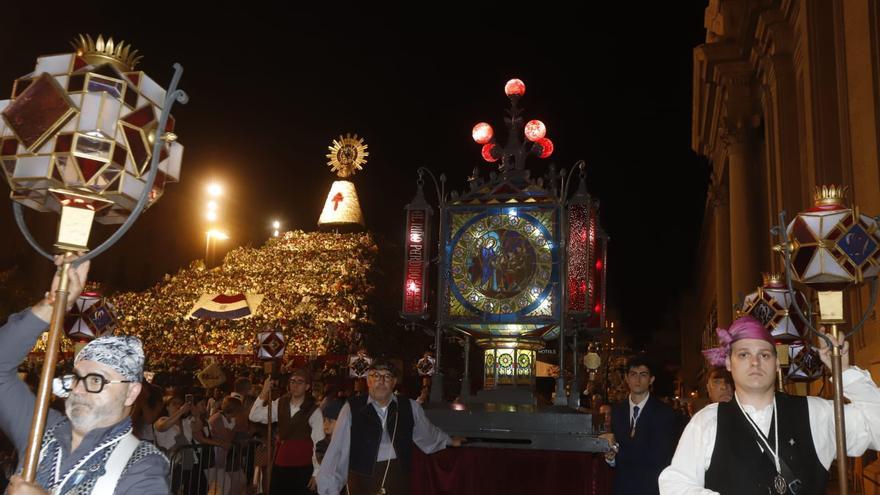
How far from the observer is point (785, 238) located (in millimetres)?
5074

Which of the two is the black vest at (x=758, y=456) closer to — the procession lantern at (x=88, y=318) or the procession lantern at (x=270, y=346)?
the procession lantern at (x=88, y=318)

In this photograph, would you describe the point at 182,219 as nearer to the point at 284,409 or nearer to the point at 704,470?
the point at 284,409

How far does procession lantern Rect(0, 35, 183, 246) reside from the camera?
330 cm

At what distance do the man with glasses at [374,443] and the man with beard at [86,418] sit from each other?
13.5 feet

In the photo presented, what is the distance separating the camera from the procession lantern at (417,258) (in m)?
11.8

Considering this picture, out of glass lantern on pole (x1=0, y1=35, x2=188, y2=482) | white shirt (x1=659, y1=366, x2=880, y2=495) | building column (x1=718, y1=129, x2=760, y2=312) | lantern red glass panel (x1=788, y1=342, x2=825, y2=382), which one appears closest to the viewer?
glass lantern on pole (x1=0, y1=35, x2=188, y2=482)

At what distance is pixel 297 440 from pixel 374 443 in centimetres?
336

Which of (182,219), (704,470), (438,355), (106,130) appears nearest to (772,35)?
(438,355)

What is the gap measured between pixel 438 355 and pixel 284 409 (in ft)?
7.72

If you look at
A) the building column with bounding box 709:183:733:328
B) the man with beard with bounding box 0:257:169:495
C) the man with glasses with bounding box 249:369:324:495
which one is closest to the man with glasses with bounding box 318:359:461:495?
the man with glasses with bounding box 249:369:324:495

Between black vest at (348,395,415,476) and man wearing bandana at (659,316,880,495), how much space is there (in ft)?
13.6

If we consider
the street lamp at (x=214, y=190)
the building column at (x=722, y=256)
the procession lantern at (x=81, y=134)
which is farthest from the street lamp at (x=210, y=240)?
the procession lantern at (x=81, y=134)

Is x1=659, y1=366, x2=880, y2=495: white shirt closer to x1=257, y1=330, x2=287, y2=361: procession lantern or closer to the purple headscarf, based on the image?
the purple headscarf

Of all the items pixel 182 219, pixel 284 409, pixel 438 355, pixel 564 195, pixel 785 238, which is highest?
pixel 182 219
